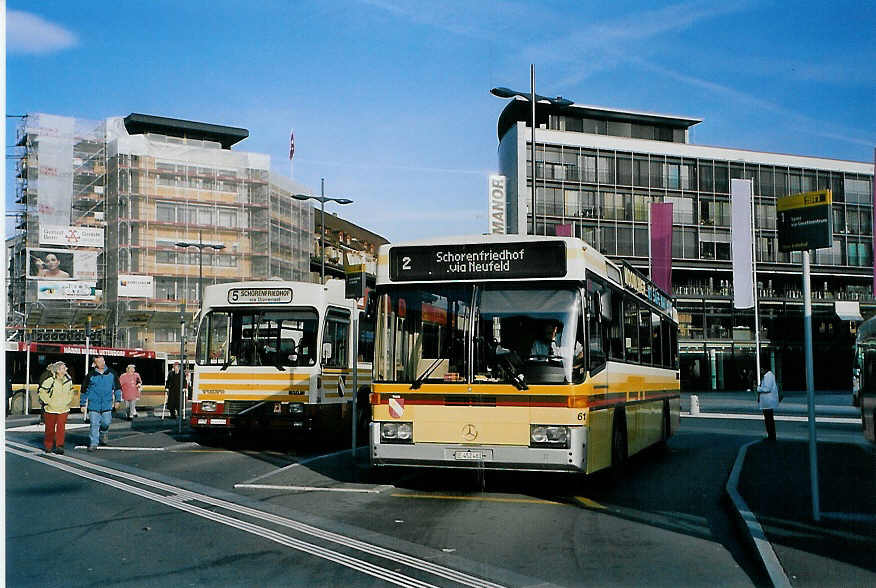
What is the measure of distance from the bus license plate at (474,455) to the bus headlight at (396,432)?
1.92 ft

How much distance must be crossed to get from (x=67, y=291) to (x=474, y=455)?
59781mm

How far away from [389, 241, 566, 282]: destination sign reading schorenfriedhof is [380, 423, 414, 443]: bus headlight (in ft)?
5.80

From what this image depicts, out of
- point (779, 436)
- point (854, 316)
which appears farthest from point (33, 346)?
point (854, 316)

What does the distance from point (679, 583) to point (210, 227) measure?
64187 millimetres

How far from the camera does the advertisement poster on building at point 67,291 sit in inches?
2571

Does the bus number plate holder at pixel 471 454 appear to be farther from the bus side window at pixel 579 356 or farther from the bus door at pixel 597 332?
the bus door at pixel 597 332

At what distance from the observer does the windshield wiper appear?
37.8ft

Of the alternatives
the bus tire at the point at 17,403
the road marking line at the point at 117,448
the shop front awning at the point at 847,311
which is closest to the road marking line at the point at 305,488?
the road marking line at the point at 117,448

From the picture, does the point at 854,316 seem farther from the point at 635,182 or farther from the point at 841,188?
the point at 635,182

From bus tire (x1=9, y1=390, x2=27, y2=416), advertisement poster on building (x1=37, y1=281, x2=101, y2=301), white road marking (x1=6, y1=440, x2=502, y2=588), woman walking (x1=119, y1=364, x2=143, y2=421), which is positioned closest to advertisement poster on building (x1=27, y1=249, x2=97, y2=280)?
advertisement poster on building (x1=37, y1=281, x2=101, y2=301)

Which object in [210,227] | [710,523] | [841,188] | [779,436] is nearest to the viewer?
[710,523]

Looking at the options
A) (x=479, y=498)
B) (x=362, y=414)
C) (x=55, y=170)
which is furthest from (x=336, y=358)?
(x=55, y=170)

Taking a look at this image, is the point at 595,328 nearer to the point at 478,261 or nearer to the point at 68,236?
the point at 478,261

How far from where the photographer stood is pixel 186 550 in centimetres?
806
